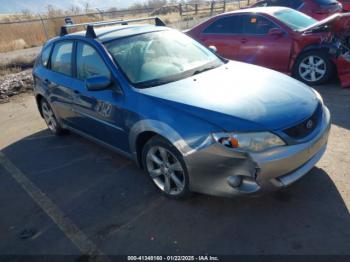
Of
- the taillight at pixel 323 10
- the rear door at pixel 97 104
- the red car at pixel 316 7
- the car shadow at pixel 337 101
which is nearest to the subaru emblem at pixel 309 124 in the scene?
the rear door at pixel 97 104

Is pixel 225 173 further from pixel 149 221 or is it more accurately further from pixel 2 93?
pixel 2 93

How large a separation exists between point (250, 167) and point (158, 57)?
1803 mm

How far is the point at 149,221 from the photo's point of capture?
305 cm

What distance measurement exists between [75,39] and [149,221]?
8.31 ft

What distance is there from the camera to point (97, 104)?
12.0 ft

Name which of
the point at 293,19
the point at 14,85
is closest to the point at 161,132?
the point at 293,19

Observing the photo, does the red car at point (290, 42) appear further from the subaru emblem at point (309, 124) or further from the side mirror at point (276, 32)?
the subaru emblem at point (309, 124)

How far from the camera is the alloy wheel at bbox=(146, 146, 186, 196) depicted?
10.1ft

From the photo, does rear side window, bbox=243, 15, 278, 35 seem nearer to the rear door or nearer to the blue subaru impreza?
the blue subaru impreza

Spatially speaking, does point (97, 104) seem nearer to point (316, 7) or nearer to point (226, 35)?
point (226, 35)

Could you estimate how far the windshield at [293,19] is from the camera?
20.5ft

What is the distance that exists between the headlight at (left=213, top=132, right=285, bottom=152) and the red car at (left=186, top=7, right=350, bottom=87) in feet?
13.3

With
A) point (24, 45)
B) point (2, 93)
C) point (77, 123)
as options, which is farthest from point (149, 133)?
point (24, 45)

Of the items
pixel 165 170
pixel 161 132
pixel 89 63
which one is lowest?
pixel 165 170
